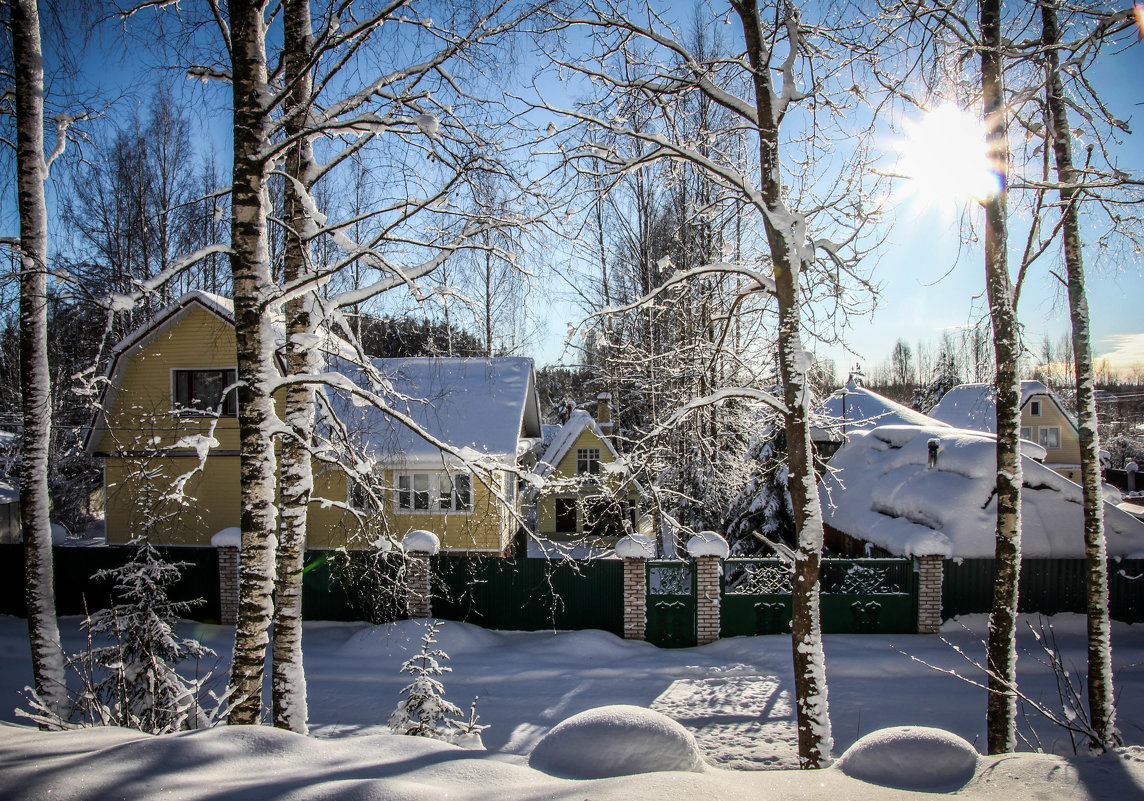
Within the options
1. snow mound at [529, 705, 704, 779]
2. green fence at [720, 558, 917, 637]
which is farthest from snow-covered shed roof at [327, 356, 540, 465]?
snow mound at [529, 705, 704, 779]

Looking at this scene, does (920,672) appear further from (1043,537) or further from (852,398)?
(852,398)

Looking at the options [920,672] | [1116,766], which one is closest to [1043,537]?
[920,672]

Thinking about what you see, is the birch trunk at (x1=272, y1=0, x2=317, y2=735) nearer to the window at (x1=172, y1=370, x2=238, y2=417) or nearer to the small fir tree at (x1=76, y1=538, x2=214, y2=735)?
the small fir tree at (x1=76, y1=538, x2=214, y2=735)

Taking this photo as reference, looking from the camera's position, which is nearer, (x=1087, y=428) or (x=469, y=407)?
(x=1087, y=428)

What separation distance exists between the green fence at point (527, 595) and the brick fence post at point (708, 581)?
4.71 feet

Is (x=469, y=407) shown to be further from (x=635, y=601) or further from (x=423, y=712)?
(x=423, y=712)

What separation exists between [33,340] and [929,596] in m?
13.7

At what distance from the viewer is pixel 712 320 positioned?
6004mm

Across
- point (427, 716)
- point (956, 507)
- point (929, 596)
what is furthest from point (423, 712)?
point (956, 507)

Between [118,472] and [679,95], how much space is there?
16458 mm

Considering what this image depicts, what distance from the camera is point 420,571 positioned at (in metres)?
10.6

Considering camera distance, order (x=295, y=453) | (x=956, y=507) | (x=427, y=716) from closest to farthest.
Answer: (x=295, y=453) < (x=427, y=716) < (x=956, y=507)

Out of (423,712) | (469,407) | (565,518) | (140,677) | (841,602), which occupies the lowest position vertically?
(565,518)

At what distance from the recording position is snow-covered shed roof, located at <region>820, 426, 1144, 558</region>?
11.7 m
